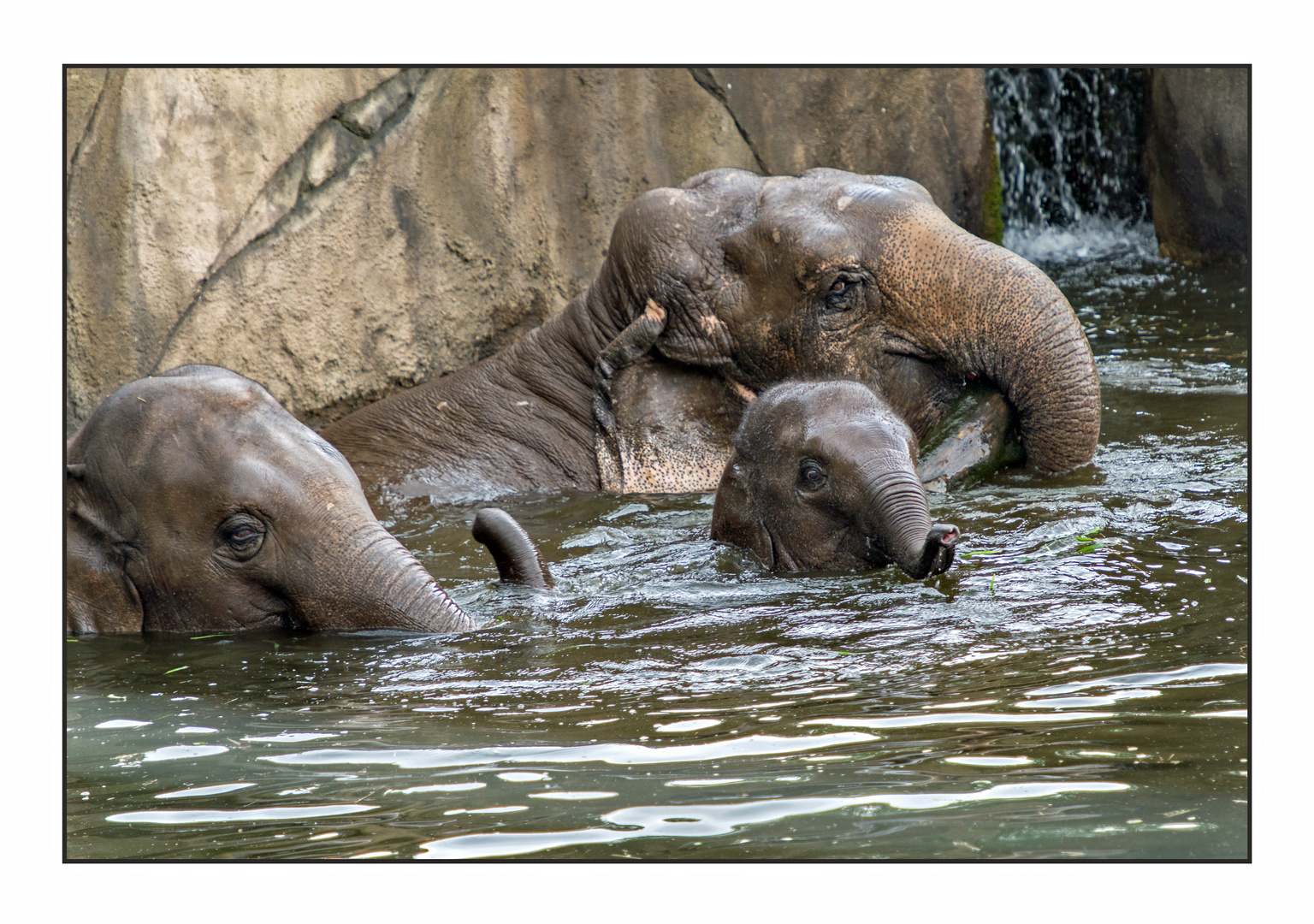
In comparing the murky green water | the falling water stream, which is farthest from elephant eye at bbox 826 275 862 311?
the murky green water

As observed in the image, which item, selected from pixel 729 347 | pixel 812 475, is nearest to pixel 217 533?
pixel 812 475

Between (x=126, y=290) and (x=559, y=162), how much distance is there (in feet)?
9.54

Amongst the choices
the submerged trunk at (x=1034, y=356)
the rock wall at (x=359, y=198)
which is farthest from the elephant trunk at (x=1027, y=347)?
the rock wall at (x=359, y=198)

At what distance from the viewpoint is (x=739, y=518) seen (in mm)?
5898

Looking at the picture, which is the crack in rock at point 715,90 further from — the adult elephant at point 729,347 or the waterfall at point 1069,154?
the waterfall at point 1069,154

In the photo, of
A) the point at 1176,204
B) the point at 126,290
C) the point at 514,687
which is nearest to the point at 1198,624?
the point at 514,687

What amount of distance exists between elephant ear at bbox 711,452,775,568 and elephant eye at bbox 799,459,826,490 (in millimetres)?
286

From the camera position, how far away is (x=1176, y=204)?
12023mm

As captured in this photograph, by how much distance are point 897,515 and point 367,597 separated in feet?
6.02

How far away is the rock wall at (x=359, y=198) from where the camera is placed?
757 cm

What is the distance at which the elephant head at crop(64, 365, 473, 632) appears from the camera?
483 cm

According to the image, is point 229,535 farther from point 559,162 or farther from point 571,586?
point 559,162

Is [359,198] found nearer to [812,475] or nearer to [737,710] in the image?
[812,475]

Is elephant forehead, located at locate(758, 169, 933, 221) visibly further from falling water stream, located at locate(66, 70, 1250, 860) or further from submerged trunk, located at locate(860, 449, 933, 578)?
submerged trunk, located at locate(860, 449, 933, 578)
